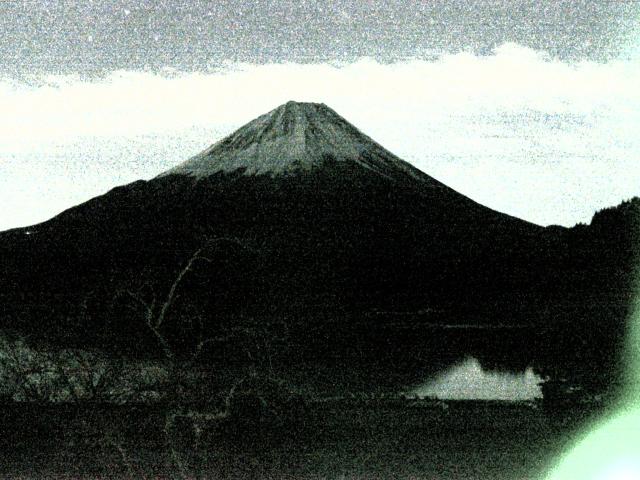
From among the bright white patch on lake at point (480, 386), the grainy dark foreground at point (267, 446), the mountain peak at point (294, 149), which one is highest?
the mountain peak at point (294, 149)

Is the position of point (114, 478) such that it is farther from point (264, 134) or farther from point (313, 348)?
point (264, 134)

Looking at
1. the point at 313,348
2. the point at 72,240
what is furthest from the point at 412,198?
the point at 313,348

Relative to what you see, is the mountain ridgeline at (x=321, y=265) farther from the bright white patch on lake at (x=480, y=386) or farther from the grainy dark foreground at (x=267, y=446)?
the grainy dark foreground at (x=267, y=446)

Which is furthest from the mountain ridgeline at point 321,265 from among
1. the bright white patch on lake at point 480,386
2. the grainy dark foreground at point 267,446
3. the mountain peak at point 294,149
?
the grainy dark foreground at point 267,446

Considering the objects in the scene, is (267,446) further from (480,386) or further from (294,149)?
(294,149)

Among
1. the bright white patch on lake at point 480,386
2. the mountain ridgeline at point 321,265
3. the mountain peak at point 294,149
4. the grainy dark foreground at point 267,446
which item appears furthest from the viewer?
the mountain peak at point 294,149

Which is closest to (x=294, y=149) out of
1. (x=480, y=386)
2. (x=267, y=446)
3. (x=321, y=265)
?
(x=321, y=265)
